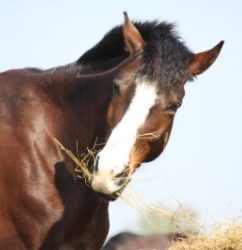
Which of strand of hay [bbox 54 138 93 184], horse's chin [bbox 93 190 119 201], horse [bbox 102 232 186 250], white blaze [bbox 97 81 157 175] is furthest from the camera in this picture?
horse [bbox 102 232 186 250]

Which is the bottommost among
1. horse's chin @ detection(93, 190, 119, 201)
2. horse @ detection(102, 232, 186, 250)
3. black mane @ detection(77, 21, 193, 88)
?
horse @ detection(102, 232, 186, 250)

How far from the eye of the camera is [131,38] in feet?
21.7

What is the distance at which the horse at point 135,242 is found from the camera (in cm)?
968

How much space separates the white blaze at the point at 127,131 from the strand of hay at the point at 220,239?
5.31ft

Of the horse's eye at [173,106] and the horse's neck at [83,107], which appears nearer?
the horse's eye at [173,106]

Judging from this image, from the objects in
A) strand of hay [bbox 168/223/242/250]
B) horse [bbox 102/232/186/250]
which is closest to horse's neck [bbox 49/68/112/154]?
strand of hay [bbox 168/223/242/250]

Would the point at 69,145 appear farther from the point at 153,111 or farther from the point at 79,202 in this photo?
the point at 153,111

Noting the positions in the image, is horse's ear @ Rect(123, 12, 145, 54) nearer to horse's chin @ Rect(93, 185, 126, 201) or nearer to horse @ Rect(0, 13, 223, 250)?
horse @ Rect(0, 13, 223, 250)

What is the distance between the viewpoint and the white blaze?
5508mm

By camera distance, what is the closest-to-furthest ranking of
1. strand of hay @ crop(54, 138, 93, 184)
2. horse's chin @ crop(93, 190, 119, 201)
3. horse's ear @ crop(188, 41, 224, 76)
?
horse's chin @ crop(93, 190, 119, 201) < strand of hay @ crop(54, 138, 93, 184) < horse's ear @ crop(188, 41, 224, 76)

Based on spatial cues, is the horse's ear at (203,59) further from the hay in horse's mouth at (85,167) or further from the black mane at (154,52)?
the hay in horse's mouth at (85,167)

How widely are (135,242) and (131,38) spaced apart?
404 centimetres

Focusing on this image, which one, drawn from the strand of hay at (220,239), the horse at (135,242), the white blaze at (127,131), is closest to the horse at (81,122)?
the white blaze at (127,131)

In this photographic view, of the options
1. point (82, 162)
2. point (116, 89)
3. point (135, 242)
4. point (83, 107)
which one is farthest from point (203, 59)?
point (135, 242)
